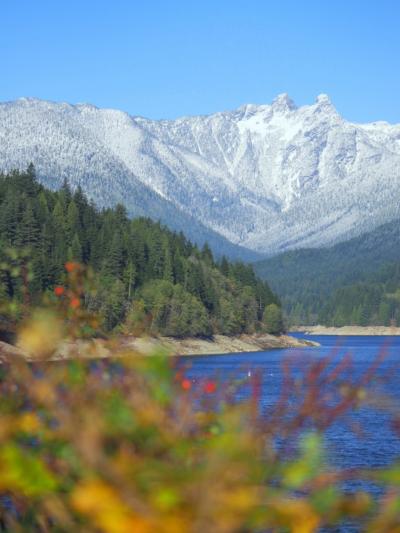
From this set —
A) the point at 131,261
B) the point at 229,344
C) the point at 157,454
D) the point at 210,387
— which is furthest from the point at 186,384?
the point at 131,261

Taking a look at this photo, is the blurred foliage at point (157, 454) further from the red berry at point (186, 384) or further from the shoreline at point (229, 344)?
the shoreline at point (229, 344)

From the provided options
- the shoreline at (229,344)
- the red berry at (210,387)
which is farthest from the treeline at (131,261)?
the red berry at (210,387)

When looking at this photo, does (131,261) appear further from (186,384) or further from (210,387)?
(210,387)

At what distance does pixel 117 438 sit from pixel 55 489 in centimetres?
53

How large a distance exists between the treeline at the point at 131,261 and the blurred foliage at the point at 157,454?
105 meters

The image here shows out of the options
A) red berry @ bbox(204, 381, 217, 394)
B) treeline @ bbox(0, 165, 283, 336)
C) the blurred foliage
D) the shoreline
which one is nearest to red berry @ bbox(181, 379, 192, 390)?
the blurred foliage

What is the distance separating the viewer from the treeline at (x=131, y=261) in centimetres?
12975

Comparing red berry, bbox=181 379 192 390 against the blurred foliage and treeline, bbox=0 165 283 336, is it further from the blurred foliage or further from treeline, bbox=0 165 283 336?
treeline, bbox=0 165 283 336

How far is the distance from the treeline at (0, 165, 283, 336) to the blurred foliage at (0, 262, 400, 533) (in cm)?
10510

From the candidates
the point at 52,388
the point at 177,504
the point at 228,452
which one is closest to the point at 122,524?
the point at 177,504

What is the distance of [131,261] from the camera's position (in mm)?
147125

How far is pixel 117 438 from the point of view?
5.79 meters

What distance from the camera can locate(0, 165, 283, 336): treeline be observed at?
129750mm

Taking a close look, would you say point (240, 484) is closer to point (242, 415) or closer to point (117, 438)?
point (117, 438)
